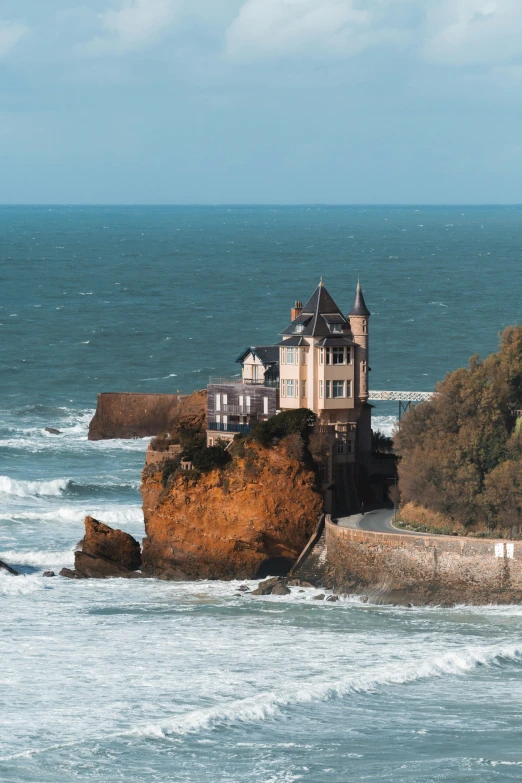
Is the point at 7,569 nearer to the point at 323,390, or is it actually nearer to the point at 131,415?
the point at 323,390

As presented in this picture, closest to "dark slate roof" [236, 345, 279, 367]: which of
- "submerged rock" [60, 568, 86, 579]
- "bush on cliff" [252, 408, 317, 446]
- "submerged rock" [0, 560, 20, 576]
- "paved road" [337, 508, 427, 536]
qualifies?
"bush on cliff" [252, 408, 317, 446]

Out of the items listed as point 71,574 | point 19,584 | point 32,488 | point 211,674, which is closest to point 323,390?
point 71,574

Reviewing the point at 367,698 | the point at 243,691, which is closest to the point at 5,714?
the point at 243,691

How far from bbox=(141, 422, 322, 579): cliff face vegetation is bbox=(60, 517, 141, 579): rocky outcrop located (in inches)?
77.6

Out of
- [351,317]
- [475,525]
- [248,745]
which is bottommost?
[248,745]

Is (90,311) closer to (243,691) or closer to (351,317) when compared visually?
(351,317)

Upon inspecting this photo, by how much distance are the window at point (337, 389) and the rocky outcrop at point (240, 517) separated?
14.0ft

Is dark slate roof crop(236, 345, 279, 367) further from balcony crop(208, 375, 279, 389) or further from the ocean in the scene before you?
the ocean

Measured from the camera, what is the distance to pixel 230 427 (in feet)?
242

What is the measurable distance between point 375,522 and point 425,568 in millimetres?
4943

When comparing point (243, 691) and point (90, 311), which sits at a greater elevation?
point (90, 311)

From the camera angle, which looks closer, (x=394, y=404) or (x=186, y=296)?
(x=394, y=404)

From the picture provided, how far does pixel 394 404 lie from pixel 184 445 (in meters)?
40.0

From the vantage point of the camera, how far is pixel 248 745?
163ft
